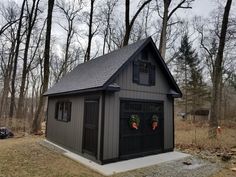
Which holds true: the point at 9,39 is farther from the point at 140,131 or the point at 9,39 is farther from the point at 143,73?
the point at 140,131

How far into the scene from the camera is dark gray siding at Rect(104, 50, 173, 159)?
7.17 meters

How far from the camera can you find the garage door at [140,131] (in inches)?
301

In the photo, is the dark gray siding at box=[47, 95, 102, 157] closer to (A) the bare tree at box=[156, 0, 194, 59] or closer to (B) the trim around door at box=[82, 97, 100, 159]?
(B) the trim around door at box=[82, 97, 100, 159]

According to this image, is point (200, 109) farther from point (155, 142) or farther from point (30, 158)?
point (30, 158)

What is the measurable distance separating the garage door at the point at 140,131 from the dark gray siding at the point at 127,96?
24 centimetres

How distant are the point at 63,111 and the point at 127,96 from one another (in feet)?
11.8

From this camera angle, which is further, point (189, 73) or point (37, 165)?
point (189, 73)

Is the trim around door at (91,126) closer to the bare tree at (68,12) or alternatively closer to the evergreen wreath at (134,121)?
the evergreen wreath at (134,121)

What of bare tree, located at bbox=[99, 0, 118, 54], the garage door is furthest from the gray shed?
bare tree, located at bbox=[99, 0, 118, 54]

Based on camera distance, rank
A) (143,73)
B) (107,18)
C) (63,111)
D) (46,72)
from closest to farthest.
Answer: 1. (143,73)
2. (63,111)
3. (46,72)
4. (107,18)

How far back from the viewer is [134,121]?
7.81 meters

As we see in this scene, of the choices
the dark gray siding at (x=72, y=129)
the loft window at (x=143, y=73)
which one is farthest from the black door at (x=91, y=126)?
the loft window at (x=143, y=73)

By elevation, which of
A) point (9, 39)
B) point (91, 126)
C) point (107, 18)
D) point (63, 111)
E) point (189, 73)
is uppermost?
point (107, 18)

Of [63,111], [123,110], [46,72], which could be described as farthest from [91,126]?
[46,72]
